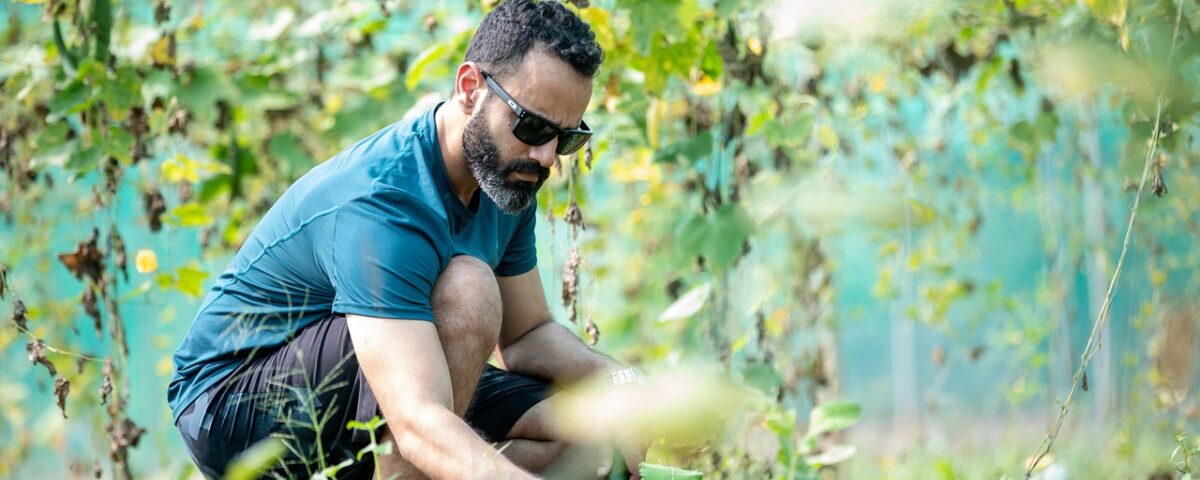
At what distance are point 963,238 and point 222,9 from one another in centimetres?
309

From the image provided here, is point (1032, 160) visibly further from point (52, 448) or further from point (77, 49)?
point (52, 448)

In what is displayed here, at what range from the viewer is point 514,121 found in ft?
8.00

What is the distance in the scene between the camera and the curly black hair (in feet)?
7.95

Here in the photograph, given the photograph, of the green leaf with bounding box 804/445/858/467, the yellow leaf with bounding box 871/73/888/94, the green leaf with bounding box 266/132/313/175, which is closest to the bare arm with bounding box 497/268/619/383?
the green leaf with bounding box 804/445/858/467

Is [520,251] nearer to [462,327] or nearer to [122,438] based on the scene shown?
[462,327]

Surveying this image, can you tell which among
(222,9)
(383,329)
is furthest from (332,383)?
(222,9)

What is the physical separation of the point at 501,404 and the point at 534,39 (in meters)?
0.83

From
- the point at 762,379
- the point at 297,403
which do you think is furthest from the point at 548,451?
the point at 762,379

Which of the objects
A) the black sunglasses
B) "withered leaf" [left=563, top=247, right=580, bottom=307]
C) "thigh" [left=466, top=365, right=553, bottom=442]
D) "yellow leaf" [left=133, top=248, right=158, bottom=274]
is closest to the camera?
the black sunglasses

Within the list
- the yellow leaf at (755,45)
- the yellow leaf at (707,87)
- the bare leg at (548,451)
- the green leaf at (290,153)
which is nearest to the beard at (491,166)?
the bare leg at (548,451)

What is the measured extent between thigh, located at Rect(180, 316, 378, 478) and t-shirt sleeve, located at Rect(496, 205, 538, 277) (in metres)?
0.61

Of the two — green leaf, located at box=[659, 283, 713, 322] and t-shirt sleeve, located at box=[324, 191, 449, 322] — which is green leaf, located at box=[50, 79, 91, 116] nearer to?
t-shirt sleeve, located at box=[324, 191, 449, 322]

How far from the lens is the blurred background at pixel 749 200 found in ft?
10.5

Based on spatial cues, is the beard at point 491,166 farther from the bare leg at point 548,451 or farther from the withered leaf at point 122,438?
the withered leaf at point 122,438
